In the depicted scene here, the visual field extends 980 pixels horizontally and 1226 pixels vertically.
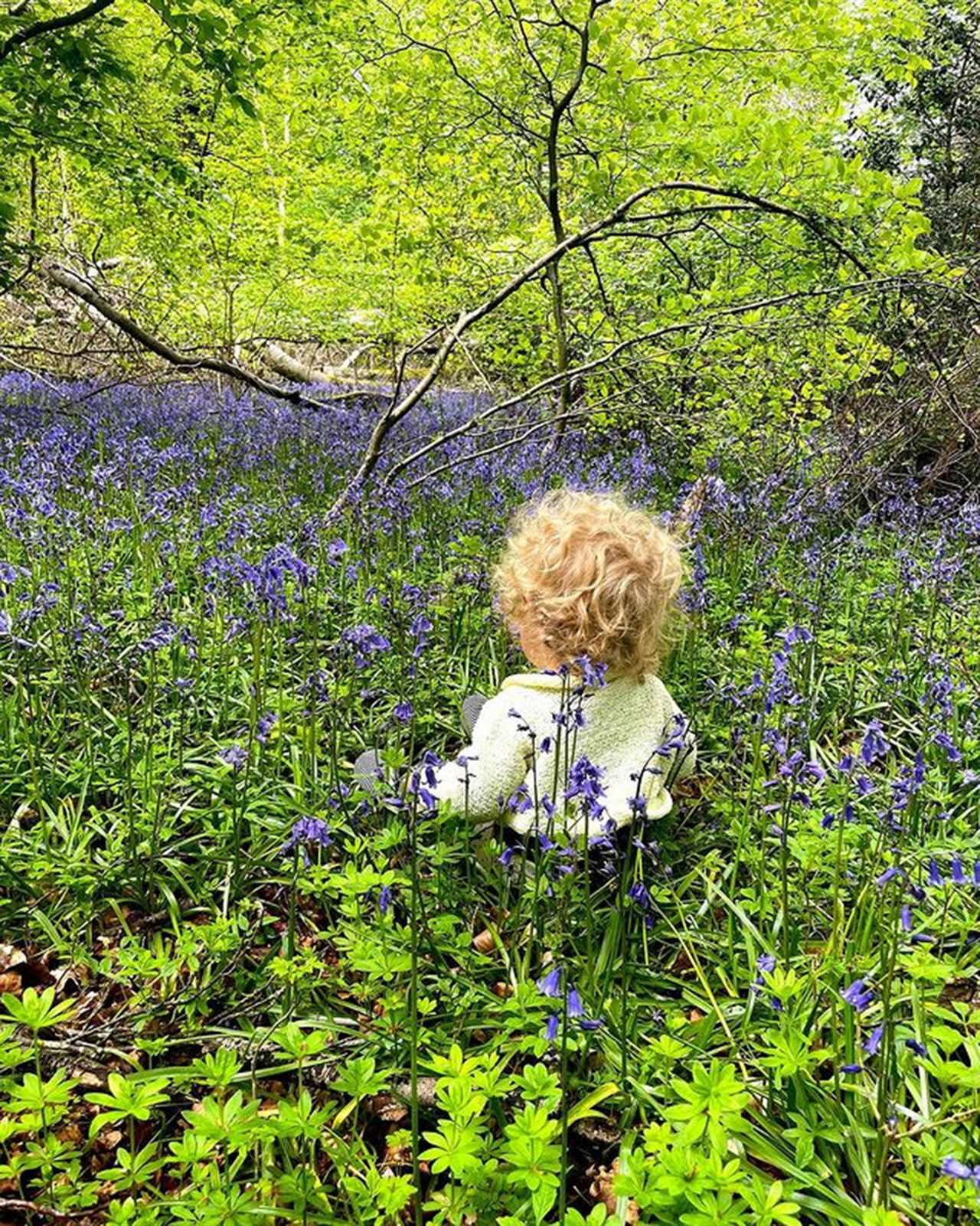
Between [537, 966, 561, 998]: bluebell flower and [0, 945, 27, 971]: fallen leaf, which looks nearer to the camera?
[537, 966, 561, 998]: bluebell flower

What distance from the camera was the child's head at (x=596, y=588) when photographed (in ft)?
8.21

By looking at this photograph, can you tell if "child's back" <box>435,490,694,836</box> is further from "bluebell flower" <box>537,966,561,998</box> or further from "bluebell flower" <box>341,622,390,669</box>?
"bluebell flower" <box>537,966,561,998</box>

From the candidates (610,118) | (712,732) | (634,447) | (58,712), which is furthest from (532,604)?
(634,447)

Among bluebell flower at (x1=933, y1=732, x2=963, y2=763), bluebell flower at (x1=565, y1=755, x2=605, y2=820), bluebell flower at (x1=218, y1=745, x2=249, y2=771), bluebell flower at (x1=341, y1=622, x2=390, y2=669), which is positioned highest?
bluebell flower at (x1=933, y1=732, x2=963, y2=763)

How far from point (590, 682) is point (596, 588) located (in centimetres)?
28

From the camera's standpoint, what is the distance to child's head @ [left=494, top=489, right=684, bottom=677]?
2.50 metres

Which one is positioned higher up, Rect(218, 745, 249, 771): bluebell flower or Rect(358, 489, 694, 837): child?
Rect(358, 489, 694, 837): child

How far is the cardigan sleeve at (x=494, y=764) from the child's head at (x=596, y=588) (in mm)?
242

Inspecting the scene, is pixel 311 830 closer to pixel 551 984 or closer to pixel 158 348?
pixel 551 984

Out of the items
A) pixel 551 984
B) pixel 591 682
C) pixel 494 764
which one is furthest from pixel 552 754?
pixel 551 984

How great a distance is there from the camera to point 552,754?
8.35 ft

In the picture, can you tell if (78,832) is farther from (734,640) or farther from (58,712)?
(734,640)

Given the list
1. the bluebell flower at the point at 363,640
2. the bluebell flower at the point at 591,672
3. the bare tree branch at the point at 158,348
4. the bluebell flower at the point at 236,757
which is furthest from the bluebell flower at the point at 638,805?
the bare tree branch at the point at 158,348

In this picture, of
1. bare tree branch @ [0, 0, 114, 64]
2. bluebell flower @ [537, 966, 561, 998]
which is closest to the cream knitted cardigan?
bluebell flower @ [537, 966, 561, 998]
